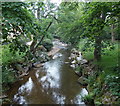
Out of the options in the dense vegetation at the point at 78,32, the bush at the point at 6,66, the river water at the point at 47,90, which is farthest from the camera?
the bush at the point at 6,66

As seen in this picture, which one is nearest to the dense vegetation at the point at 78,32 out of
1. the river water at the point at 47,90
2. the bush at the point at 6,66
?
the bush at the point at 6,66

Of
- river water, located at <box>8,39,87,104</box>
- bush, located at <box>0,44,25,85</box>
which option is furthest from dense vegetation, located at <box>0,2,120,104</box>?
river water, located at <box>8,39,87,104</box>

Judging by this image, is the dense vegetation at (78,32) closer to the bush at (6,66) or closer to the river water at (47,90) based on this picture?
the bush at (6,66)

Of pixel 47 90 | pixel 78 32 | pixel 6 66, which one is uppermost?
pixel 78 32

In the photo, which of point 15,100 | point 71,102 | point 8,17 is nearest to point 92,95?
point 71,102

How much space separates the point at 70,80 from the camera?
5613 millimetres

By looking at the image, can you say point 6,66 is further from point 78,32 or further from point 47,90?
point 78,32

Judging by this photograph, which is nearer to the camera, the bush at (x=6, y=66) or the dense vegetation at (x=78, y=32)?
the dense vegetation at (x=78, y=32)

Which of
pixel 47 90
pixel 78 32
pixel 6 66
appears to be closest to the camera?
pixel 47 90

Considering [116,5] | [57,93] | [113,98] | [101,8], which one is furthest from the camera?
[57,93]

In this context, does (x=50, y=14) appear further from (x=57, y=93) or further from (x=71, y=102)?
(x=71, y=102)

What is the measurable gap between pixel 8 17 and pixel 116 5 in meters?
2.41

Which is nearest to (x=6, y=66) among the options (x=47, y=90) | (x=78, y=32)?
(x=47, y=90)

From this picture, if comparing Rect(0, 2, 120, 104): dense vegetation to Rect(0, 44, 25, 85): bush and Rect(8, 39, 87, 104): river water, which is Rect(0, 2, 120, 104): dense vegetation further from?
Rect(8, 39, 87, 104): river water
